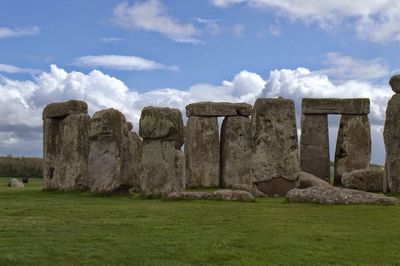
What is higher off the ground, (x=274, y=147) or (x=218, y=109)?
(x=218, y=109)

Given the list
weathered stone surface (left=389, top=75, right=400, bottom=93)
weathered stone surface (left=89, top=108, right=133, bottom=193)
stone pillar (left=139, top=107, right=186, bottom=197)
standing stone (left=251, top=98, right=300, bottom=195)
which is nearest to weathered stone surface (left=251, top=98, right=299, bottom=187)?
standing stone (left=251, top=98, right=300, bottom=195)

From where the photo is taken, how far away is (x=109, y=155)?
2231cm

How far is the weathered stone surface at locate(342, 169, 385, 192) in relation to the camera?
24.3 metres

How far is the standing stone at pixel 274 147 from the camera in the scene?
21.7 m

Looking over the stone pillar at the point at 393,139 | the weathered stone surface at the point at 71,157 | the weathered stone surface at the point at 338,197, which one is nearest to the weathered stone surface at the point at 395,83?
the stone pillar at the point at 393,139

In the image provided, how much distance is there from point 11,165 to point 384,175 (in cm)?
4022

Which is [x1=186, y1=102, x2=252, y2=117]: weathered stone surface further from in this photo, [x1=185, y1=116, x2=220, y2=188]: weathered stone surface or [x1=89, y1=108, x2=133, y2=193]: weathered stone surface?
[x1=89, y1=108, x2=133, y2=193]: weathered stone surface

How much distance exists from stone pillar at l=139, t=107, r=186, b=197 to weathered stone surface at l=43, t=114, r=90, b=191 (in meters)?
4.10

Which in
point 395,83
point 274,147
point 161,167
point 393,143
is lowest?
point 161,167

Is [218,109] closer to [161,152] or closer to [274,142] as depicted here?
[274,142]

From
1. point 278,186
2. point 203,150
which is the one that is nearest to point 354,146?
point 203,150

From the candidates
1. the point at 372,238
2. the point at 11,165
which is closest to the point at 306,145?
the point at 372,238

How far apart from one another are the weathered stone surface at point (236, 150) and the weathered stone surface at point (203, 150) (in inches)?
20.6

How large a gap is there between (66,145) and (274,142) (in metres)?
8.27
